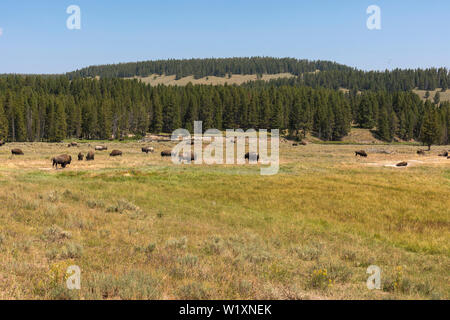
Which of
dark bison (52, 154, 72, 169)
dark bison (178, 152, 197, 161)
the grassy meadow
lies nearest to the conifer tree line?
dark bison (178, 152, 197, 161)

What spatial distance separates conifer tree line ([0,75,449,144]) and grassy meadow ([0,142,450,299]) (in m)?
84.3

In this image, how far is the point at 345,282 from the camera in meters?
7.48

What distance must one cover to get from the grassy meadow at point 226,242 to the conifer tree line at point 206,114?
84299 millimetres

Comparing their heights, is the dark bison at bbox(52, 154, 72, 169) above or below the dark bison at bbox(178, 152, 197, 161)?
above

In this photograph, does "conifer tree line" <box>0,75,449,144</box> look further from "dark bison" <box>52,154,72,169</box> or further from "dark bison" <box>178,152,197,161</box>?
"dark bison" <box>52,154,72,169</box>

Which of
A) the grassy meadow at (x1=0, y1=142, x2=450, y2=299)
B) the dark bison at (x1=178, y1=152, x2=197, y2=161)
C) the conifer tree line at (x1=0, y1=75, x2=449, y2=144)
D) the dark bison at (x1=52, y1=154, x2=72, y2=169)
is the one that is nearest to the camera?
the grassy meadow at (x1=0, y1=142, x2=450, y2=299)

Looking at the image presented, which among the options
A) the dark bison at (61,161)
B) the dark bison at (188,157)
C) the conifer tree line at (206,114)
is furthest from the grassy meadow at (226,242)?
the conifer tree line at (206,114)

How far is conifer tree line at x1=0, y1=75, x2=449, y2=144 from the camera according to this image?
92000 millimetres

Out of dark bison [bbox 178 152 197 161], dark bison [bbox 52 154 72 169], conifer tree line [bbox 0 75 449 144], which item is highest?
conifer tree line [bbox 0 75 449 144]

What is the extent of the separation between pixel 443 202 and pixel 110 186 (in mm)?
20868

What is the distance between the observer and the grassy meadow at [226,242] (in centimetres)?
634

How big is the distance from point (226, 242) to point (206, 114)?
104638 mm

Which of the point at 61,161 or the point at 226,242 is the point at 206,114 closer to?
the point at 61,161

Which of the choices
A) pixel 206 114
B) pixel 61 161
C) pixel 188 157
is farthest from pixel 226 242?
pixel 206 114
